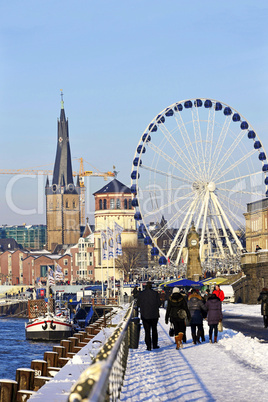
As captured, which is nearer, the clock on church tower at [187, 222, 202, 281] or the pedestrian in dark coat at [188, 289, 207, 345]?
the pedestrian in dark coat at [188, 289, 207, 345]

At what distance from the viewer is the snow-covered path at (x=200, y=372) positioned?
43.9ft

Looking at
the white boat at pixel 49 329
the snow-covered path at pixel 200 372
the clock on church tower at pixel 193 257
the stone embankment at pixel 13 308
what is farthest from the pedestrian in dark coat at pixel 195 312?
the stone embankment at pixel 13 308

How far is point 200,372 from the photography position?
55.2 feet

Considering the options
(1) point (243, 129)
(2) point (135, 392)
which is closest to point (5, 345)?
(1) point (243, 129)

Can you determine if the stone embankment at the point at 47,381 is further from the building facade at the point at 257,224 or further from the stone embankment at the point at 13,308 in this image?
the stone embankment at the point at 13,308

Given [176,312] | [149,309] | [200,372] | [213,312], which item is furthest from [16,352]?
[200,372]

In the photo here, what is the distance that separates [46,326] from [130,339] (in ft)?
173

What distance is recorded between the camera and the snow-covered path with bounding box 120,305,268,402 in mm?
13367

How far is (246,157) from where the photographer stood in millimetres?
78250

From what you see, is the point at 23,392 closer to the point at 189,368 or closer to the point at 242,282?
Answer: the point at 189,368

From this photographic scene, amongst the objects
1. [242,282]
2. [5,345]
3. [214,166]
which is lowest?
[5,345]

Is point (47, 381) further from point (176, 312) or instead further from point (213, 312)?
point (213, 312)

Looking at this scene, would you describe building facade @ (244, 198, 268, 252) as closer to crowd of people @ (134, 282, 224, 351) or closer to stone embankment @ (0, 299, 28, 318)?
stone embankment @ (0, 299, 28, 318)

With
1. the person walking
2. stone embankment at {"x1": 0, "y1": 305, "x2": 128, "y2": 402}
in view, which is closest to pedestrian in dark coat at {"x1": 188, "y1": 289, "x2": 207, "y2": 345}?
the person walking
